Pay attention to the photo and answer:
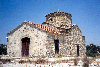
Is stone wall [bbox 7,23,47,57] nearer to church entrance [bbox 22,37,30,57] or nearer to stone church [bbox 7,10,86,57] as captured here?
stone church [bbox 7,10,86,57]

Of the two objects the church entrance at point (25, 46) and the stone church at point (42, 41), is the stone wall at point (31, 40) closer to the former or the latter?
the stone church at point (42, 41)

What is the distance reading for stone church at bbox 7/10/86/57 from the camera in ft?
36.3

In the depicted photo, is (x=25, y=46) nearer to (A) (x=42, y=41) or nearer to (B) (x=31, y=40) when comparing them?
(B) (x=31, y=40)

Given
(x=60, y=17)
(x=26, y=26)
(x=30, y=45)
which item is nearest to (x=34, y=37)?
(x=30, y=45)

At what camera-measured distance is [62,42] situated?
12688 millimetres

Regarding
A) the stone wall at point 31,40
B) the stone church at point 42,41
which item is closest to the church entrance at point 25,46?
the stone church at point 42,41

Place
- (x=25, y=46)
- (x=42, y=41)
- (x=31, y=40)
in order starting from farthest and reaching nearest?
(x=25, y=46) < (x=31, y=40) < (x=42, y=41)

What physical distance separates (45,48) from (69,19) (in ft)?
24.6

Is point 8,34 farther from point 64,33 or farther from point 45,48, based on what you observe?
point 64,33

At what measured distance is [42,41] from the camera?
1102cm

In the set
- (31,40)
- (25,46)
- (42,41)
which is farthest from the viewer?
(25,46)

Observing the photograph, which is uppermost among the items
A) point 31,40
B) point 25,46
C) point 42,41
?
point 31,40

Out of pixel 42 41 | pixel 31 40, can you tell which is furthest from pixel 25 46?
pixel 42 41

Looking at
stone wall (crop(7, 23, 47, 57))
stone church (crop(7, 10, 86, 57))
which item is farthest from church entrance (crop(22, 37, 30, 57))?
stone wall (crop(7, 23, 47, 57))
